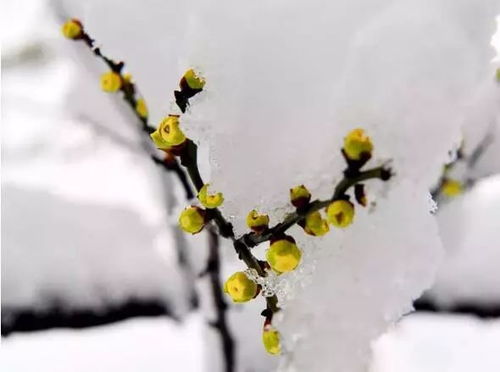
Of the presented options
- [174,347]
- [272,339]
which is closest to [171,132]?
[272,339]

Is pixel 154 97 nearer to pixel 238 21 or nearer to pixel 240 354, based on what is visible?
pixel 238 21

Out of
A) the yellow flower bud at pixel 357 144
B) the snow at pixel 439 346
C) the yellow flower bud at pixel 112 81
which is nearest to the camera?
the yellow flower bud at pixel 357 144

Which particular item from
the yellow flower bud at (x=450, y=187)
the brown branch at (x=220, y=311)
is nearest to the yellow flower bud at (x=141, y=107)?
the brown branch at (x=220, y=311)

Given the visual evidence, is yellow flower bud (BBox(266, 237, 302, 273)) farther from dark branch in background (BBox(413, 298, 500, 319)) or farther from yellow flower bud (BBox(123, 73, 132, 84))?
dark branch in background (BBox(413, 298, 500, 319))

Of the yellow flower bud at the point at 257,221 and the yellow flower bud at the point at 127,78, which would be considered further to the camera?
the yellow flower bud at the point at 127,78

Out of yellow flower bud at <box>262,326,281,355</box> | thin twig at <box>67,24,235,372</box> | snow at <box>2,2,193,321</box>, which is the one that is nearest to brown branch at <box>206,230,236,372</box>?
thin twig at <box>67,24,235,372</box>

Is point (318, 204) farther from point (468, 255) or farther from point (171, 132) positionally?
point (468, 255)

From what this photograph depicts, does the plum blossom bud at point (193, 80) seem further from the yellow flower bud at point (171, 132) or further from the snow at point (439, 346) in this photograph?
the snow at point (439, 346)
